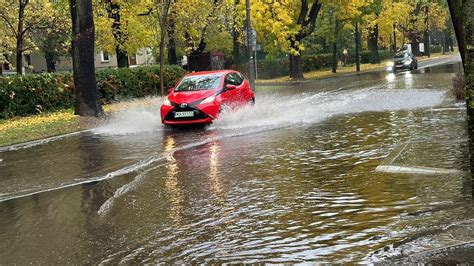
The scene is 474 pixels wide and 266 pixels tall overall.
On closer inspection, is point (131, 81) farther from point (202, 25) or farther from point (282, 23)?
point (282, 23)

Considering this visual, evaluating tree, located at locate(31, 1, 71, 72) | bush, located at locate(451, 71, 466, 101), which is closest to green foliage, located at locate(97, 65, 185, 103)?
tree, located at locate(31, 1, 71, 72)

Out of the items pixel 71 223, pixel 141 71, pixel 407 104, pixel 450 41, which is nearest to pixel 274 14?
pixel 141 71

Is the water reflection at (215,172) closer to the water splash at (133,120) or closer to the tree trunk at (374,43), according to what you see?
the water splash at (133,120)

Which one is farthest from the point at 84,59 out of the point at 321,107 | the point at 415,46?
the point at 415,46

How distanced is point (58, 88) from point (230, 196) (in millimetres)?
15535

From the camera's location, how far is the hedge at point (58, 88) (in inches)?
755

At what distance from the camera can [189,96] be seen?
14.7 metres

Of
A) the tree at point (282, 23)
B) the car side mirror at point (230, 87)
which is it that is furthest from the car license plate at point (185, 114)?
the tree at point (282, 23)

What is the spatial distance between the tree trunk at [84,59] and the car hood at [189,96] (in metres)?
4.53

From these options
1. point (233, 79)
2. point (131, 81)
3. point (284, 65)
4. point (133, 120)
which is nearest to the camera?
point (233, 79)

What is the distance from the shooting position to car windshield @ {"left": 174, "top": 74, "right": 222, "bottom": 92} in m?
15.3

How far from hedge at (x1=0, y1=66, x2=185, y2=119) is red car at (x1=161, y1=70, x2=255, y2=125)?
22.4 ft

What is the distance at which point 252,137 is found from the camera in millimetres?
12531

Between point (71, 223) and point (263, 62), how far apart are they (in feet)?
136
